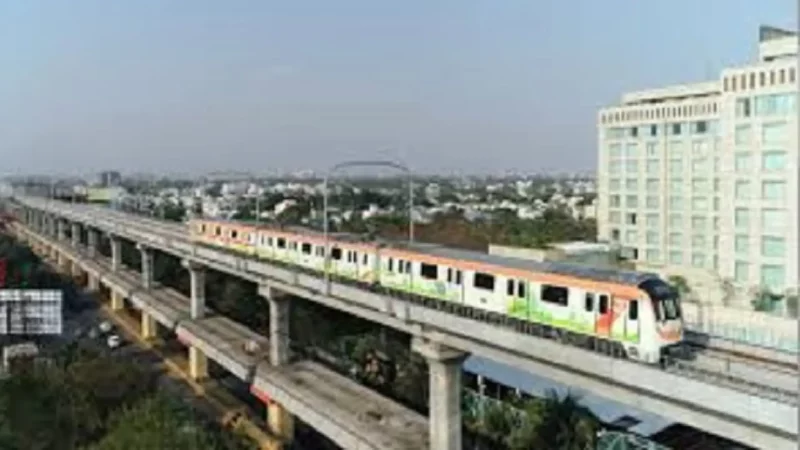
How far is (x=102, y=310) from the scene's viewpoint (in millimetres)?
94250

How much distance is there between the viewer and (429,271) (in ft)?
122

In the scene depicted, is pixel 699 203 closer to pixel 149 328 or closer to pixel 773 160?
pixel 773 160

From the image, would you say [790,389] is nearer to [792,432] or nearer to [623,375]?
[792,432]

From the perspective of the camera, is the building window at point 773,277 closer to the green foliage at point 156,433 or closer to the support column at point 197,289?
the support column at point 197,289

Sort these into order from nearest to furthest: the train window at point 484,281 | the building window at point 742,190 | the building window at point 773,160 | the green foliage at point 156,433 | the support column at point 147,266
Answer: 1. the train window at point 484,281
2. the green foliage at point 156,433
3. the building window at point 773,160
4. the building window at point 742,190
5. the support column at point 147,266

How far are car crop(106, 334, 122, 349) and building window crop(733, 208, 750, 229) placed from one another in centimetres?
4943

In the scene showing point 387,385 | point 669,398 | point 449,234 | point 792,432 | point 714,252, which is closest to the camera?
point 792,432

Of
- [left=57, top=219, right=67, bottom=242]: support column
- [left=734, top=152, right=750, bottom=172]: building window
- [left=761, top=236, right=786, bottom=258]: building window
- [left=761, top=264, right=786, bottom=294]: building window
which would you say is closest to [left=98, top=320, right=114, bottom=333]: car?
[left=734, top=152, right=750, bottom=172]: building window

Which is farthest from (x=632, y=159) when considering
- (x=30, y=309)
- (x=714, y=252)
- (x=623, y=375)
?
(x=623, y=375)

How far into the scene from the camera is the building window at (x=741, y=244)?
65.7 m

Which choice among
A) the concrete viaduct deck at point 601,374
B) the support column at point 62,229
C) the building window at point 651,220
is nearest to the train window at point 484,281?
the concrete viaduct deck at point 601,374

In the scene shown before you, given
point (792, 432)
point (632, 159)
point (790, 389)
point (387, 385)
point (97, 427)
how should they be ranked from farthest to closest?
point (632, 159) < point (387, 385) < point (97, 427) < point (790, 389) < point (792, 432)

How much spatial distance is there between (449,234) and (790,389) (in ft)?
317

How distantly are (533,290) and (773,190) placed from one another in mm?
39703
